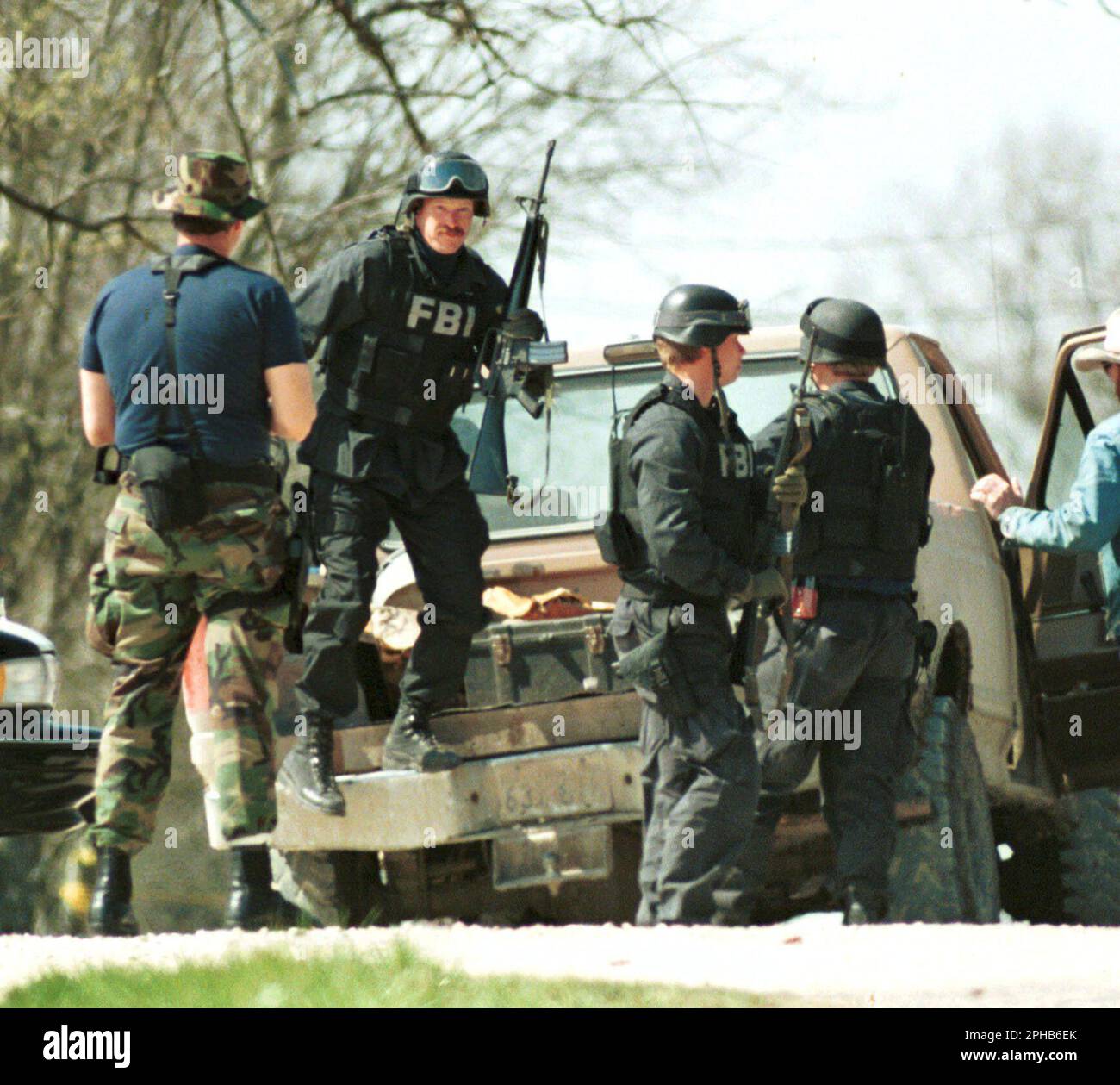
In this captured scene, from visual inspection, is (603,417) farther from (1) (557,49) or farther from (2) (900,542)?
(1) (557,49)

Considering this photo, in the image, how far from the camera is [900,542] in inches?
240

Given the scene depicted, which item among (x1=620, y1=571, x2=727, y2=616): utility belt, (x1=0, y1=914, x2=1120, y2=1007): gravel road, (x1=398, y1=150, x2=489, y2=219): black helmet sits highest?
(x1=398, y1=150, x2=489, y2=219): black helmet

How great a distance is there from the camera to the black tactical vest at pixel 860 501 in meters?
6.09

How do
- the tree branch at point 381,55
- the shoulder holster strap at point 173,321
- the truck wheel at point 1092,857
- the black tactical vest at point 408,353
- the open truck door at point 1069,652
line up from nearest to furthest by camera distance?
1. the shoulder holster strap at point 173,321
2. the black tactical vest at point 408,353
3. the open truck door at point 1069,652
4. the truck wheel at point 1092,857
5. the tree branch at point 381,55

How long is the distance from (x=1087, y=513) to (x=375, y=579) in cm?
215

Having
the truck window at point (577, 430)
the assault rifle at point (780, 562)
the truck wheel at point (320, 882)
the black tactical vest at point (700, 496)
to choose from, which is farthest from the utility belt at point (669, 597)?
the truck wheel at point (320, 882)

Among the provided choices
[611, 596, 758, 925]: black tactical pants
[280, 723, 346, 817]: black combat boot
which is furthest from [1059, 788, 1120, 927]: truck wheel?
[280, 723, 346, 817]: black combat boot

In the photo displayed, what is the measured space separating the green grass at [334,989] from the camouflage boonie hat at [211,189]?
7.02 feet

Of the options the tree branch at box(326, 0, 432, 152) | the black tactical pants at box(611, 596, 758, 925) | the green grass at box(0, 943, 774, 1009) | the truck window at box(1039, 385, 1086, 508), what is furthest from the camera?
the tree branch at box(326, 0, 432, 152)

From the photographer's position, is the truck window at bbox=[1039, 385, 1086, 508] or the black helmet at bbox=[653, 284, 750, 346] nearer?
the black helmet at bbox=[653, 284, 750, 346]

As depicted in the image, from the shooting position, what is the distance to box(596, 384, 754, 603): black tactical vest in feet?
19.0

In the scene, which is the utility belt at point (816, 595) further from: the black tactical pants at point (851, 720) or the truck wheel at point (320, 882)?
the truck wheel at point (320, 882)

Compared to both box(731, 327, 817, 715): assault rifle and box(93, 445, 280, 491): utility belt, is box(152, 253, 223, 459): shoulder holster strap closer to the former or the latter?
box(93, 445, 280, 491): utility belt
